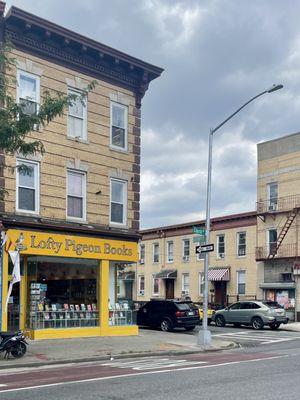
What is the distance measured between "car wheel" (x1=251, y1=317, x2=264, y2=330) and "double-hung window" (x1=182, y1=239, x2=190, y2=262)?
1751 cm

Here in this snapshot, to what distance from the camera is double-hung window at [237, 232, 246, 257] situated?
42.2 metres

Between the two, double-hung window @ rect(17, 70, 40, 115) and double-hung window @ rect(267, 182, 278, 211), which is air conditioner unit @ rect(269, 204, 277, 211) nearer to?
double-hung window @ rect(267, 182, 278, 211)

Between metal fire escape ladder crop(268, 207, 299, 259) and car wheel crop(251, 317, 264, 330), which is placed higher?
metal fire escape ladder crop(268, 207, 299, 259)

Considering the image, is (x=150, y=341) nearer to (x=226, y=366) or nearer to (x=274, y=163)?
(x=226, y=366)

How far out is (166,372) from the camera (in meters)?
12.8

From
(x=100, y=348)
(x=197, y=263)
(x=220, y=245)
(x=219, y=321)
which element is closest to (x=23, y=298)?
(x=100, y=348)

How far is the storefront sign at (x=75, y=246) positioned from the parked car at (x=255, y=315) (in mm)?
9701

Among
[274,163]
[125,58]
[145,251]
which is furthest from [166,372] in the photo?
[145,251]

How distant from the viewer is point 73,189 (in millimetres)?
20953

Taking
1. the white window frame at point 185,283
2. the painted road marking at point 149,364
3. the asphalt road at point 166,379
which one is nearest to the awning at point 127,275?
the white window frame at point 185,283

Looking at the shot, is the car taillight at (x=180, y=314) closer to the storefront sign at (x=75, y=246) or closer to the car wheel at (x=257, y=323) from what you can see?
the storefront sign at (x=75, y=246)

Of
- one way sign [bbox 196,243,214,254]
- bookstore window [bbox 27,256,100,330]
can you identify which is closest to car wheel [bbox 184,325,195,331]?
bookstore window [bbox 27,256,100,330]

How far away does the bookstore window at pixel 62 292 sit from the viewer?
19.8 m

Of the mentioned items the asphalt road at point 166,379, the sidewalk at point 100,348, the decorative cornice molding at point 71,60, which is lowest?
the sidewalk at point 100,348
